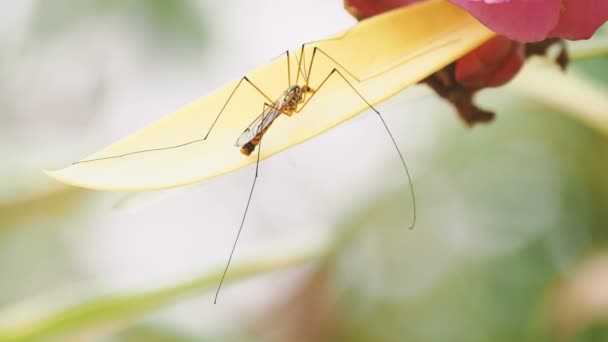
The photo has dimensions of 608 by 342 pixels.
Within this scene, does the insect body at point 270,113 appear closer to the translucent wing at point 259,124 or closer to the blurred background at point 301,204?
the translucent wing at point 259,124

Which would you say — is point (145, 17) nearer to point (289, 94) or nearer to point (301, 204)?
point (301, 204)

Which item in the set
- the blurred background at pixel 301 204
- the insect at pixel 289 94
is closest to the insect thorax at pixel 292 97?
the insect at pixel 289 94

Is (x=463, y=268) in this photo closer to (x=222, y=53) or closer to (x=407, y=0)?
(x=222, y=53)

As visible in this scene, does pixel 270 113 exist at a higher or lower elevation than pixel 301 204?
higher

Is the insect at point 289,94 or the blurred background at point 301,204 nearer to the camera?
the insect at point 289,94

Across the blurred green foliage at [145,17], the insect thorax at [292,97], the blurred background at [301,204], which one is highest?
the insect thorax at [292,97]

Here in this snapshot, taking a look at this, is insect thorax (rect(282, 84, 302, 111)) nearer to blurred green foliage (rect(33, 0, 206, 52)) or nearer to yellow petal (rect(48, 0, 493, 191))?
yellow petal (rect(48, 0, 493, 191))

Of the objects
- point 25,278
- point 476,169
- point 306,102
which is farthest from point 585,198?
point 25,278

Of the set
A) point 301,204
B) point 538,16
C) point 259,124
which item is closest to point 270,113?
point 259,124
